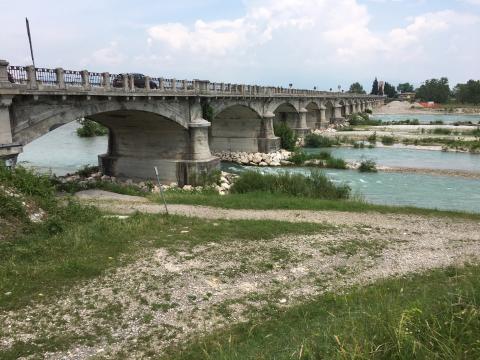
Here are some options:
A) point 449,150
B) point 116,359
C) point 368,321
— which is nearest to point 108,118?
point 116,359

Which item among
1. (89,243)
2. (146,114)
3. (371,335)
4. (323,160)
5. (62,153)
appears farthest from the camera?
(62,153)

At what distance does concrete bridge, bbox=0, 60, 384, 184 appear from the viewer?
70.0 feet

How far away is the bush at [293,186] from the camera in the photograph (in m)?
26.0

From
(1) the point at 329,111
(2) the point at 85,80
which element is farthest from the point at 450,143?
(2) the point at 85,80

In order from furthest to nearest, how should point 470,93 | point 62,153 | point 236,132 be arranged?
point 470,93, point 236,132, point 62,153

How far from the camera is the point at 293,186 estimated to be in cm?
2625

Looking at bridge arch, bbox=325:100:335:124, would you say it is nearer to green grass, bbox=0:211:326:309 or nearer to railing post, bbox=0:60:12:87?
railing post, bbox=0:60:12:87

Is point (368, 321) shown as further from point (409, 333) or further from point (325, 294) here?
point (325, 294)

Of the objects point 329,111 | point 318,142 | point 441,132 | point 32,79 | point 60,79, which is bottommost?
point 318,142

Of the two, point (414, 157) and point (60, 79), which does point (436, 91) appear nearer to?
point (414, 157)

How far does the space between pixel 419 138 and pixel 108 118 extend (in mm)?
49840

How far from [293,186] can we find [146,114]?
45.2 ft

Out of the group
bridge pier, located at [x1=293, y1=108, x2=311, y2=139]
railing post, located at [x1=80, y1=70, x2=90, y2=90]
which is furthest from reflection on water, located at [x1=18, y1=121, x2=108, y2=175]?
bridge pier, located at [x1=293, y1=108, x2=311, y2=139]

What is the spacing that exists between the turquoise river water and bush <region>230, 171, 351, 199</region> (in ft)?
15.5
